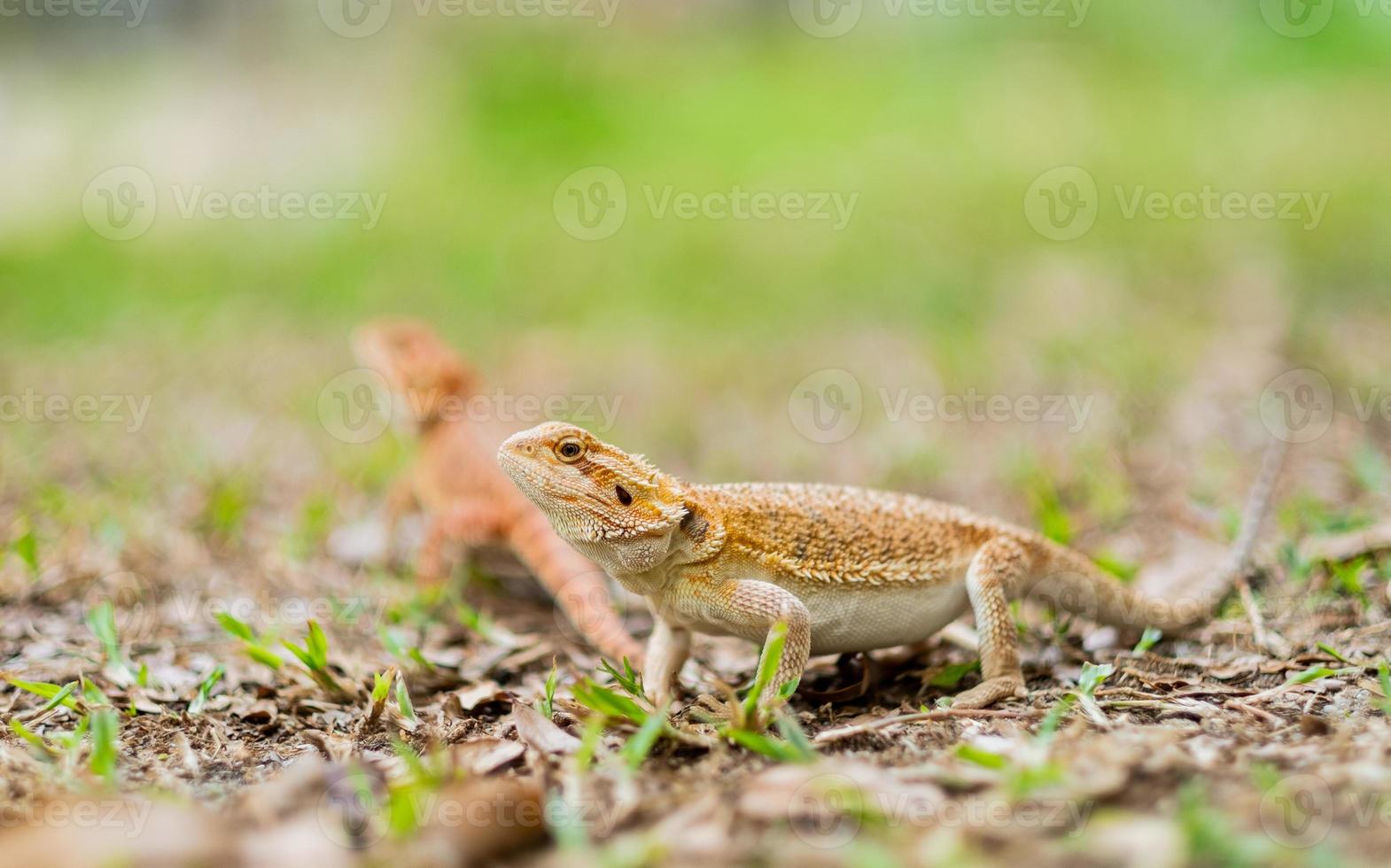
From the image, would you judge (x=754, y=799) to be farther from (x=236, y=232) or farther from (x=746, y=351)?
(x=236, y=232)

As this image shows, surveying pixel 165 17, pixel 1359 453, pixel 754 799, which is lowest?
pixel 754 799

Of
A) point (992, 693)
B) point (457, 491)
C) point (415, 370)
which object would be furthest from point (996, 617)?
point (415, 370)

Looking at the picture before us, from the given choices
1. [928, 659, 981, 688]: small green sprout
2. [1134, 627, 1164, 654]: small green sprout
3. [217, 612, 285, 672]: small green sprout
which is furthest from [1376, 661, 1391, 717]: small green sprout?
[217, 612, 285, 672]: small green sprout

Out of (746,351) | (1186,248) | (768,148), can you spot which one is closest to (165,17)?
(768,148)

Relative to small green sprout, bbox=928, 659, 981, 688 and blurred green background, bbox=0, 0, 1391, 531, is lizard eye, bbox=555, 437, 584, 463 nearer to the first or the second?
small green sprout, bbox=928, 659, 981, 688

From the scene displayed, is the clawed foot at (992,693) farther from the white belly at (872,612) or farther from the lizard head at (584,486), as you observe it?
the lizard head at (584,486)

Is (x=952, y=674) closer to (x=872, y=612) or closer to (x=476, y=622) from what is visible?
(x=872, y=612)

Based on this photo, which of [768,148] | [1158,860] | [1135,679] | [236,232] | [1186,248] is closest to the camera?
[1158,860]
